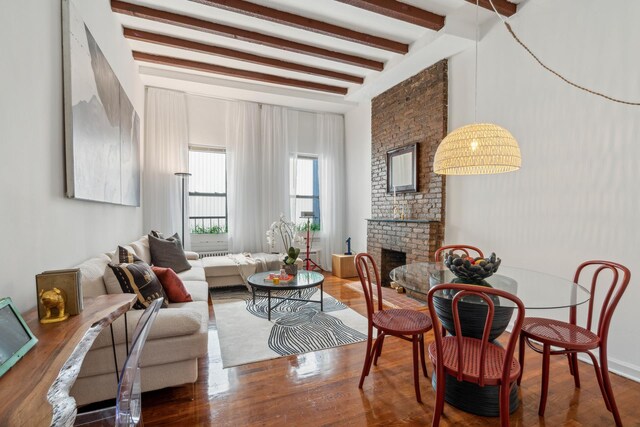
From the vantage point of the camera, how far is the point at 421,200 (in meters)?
4.03

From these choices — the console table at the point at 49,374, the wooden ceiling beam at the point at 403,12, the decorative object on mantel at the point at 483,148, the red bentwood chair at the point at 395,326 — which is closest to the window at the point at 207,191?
the wooden ceiling beam at the point at 403,12

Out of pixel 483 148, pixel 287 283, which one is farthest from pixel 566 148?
pixel 287 283

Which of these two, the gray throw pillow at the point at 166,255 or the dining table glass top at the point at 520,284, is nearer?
the dining table glass top at the point at 520,284

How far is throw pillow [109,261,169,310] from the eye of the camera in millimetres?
2000

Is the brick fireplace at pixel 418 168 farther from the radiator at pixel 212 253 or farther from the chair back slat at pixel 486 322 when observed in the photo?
the radiator at pixel 212 253

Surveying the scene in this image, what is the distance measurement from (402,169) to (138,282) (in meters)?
3.55

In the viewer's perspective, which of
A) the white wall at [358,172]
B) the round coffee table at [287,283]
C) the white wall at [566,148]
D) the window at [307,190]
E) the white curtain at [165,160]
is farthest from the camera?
the window at [307,190]

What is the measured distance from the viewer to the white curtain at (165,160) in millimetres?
4672

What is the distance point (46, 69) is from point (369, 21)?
2.96 meters

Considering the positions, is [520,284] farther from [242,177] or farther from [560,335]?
[242,177]

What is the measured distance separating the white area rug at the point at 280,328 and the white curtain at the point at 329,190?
201 cm

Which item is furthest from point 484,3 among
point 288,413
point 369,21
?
point 288,413

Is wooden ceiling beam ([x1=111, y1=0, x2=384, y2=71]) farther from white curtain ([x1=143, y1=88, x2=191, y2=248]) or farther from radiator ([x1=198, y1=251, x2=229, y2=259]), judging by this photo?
radiator ([x1=198, y1=251, x2=229, y2=259])

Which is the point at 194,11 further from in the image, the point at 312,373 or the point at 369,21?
the point at 312,373
